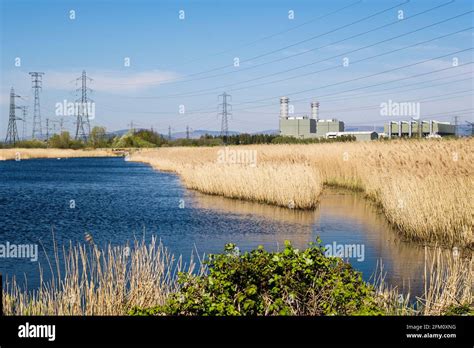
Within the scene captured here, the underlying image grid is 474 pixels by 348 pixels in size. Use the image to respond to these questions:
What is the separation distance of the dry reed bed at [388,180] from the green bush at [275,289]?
26.5 ft

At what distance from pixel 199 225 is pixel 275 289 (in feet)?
41.0

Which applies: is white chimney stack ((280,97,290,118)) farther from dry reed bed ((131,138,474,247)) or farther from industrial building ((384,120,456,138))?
dry reed bed ((131,138,474,247))

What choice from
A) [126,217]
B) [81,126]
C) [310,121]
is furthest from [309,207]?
[310,121]

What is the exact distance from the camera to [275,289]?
6574 mm

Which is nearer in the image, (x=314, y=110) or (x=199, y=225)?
(x=199, y=225)

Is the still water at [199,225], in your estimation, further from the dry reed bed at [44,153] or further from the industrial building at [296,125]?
the industrial building at [296,125]

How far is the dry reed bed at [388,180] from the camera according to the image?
14.6 m

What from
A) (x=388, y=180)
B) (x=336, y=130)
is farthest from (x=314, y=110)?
(x=388, y=180)

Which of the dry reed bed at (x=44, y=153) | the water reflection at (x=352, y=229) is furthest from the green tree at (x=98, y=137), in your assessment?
the water reflection at (x=352, y=229)

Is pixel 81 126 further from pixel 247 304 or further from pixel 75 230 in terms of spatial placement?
pixel 247 304

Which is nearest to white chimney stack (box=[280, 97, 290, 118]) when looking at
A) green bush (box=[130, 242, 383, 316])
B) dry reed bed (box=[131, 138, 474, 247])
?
dry reed bed (box=[131, 138, 474, 247])

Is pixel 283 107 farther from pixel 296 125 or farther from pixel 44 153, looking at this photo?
pixel 44 153

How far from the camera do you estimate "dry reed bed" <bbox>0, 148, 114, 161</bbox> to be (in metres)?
80.4

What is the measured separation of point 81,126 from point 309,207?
69474 millimetres
